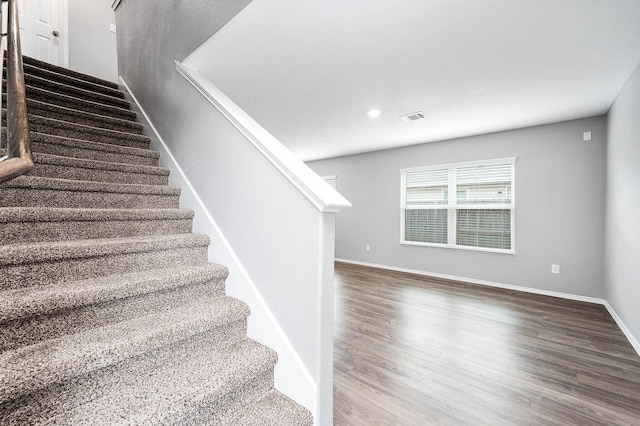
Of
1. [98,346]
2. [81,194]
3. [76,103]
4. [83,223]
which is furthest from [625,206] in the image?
[76,103]

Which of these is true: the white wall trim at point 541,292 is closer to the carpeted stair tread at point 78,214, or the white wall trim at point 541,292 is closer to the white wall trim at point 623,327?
the white wall trim at point 623,327

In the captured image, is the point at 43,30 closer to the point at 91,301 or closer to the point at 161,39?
the point at 161,39

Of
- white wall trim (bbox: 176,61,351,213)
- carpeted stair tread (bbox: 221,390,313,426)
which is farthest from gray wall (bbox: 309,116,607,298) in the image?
carpeted stair tread (bbox: 221,390,313,426)

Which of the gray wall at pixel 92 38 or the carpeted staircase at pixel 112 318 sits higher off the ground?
the gray wall at pixel 92 38

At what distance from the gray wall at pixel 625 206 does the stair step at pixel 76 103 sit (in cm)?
456

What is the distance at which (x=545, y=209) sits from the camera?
3818 mm

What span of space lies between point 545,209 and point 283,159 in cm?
405

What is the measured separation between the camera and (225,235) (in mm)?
1740

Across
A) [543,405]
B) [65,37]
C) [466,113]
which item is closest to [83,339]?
[543,405]

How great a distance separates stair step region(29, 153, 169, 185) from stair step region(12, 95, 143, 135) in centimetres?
70

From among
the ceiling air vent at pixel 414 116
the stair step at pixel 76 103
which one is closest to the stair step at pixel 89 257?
the stair step at pixel 76 103

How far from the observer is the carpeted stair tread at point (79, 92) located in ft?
8.21

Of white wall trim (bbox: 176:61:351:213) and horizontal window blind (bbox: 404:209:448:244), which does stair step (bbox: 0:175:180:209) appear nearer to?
white wall trim (bbox: 176:61:351:213)

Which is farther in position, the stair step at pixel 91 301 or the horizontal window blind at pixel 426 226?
the horizontal window blind at pixel 426 226
